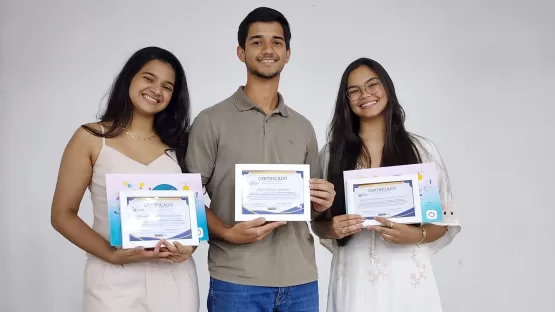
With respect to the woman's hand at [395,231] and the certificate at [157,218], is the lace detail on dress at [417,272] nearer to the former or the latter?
the woman's hand at [395,231]

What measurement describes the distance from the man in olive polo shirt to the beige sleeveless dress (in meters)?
0.14

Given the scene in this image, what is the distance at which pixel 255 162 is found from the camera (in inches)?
76.3

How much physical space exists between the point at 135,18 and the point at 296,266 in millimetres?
2124

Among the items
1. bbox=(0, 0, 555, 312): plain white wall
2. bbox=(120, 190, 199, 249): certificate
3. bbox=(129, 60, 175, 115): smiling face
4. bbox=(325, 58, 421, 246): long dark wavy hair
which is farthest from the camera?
bbox=(0, 0, 555, 312): plain white wall

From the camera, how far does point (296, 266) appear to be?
1.91 m

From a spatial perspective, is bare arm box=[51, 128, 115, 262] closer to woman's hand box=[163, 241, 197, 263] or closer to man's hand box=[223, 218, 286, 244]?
woman's hand box=[163, 241, 197, 263]

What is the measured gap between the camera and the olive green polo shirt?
1870mm

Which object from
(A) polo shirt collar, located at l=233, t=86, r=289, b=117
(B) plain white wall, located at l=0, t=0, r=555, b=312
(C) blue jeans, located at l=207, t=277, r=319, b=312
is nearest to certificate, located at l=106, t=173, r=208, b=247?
(C) blue jeans, located at l=207, t=277, r=319, b=312

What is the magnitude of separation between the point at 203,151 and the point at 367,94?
2.34ft

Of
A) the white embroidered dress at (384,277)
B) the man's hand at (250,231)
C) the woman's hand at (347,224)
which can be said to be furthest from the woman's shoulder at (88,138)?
the white embroidered dress at (384,277)

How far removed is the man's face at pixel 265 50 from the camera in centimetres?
200

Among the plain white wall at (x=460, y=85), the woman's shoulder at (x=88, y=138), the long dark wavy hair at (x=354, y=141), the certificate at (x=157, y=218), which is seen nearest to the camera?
the certificate at (x=157, y=218)

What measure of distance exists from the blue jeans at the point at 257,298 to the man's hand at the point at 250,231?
17 cm

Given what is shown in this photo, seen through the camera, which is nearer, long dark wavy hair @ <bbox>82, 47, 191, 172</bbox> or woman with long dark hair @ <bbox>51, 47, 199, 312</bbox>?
woman with long dark hair @ <bbox>51, 47, 199, 312</bbox>
